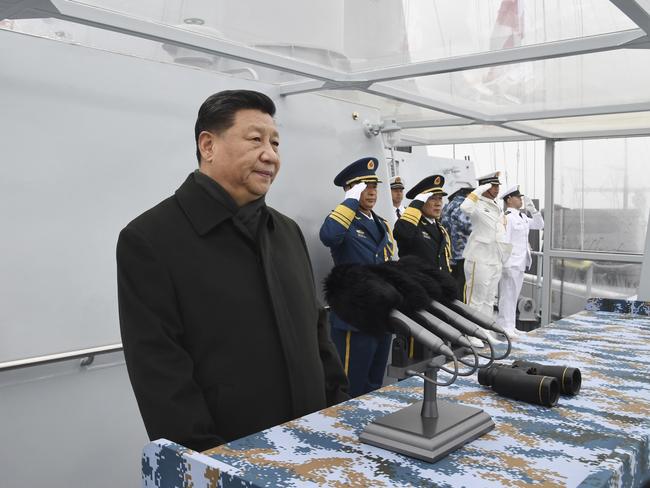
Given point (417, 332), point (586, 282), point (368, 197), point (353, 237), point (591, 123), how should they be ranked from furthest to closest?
point (586, 282)
point (591, 123)
point (368, 197)
point (353, 237)
point (417, 332)

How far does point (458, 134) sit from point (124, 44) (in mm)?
5160

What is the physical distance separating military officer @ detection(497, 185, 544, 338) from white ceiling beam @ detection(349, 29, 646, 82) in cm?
436

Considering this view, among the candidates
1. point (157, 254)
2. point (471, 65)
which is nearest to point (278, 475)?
point (157, 254)

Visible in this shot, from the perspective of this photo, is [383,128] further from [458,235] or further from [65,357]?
[65,357]

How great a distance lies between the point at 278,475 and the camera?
1.23m

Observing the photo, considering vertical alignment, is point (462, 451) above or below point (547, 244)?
above

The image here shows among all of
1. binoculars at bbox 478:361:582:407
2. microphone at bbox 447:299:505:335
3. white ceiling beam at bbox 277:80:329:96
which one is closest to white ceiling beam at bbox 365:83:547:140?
white ceiling beam at bbox 277:80:329:96

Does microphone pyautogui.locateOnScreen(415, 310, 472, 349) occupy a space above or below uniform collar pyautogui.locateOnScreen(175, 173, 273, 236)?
below

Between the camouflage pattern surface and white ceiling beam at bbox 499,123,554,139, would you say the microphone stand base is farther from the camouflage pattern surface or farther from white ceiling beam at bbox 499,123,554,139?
white ceiling beam at bbox 499,123,554,139

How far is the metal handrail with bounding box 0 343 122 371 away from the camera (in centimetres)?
247

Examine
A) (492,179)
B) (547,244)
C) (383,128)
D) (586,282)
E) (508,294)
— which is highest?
(383,128)

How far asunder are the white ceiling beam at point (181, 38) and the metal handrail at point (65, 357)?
4.74 ft

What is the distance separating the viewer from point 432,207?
623cm

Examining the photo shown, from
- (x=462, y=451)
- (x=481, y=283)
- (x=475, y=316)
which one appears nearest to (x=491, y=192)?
(x=481, y=283)
